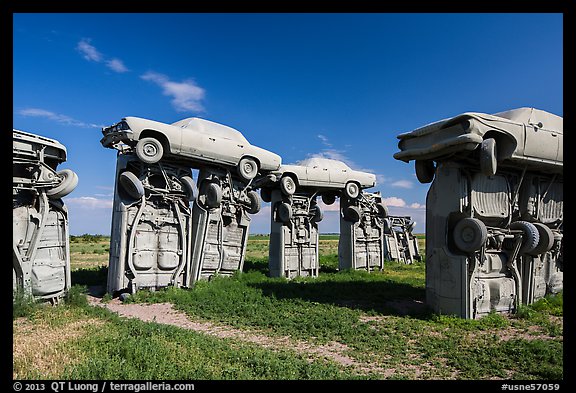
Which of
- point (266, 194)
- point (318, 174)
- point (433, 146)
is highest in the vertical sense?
point (318, 174)

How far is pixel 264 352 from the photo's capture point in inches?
291

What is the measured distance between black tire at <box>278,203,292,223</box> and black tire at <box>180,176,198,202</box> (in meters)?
5.35

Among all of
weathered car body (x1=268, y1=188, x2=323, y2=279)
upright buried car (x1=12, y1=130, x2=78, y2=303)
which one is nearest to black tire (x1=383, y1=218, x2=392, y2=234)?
weathered car body (x1=268, y1=188, x2=323, y2=279)

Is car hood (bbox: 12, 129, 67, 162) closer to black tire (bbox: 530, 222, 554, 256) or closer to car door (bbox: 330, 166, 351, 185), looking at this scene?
car door (bbox: 330, 166, 351, 185)

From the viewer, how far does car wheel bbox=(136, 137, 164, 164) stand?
1284cm

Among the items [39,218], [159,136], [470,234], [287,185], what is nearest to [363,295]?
[470,234]

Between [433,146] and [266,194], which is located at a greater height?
[433,146]

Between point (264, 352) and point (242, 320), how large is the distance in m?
3.18

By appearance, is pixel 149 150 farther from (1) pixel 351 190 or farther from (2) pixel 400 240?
(2) pixel 400 240

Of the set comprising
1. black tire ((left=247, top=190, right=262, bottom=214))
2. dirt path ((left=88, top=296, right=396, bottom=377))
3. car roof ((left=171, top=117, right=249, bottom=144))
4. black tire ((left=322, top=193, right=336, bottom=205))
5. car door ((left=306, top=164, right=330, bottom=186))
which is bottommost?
dirt path ((left=88, top=296, right=396, bottom=377))

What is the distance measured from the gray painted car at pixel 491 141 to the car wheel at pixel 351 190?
9.28 m

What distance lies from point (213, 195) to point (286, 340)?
804 centimetres

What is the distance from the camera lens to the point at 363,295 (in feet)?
45.5

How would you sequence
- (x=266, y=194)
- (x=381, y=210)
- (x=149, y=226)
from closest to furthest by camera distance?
(x=149, y=226), (x=266, y=194), (x=381, y=210)
